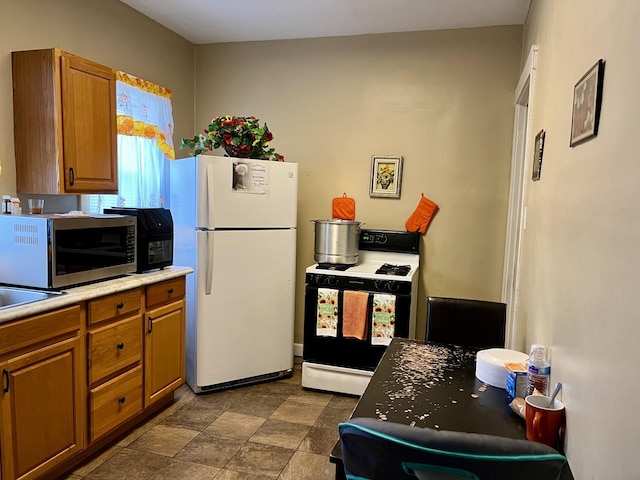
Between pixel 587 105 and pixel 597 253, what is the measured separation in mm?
419

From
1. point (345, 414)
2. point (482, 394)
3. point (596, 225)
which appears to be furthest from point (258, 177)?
point (596, 225)

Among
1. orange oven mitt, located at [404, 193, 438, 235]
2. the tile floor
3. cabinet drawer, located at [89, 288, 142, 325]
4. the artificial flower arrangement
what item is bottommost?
the tile floor

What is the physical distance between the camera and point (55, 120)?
7.87 ft

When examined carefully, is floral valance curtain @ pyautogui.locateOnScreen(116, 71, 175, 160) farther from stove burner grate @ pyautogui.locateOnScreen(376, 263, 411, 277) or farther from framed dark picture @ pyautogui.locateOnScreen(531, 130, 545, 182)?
framed dark picture @ pyautogui.locateOnScreen(531, 130, 545, 182)

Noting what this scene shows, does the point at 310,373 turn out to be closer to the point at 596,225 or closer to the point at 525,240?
the point at 525,240

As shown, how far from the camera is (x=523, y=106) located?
3.12 metres

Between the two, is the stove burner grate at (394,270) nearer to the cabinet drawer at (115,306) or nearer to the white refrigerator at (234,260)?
the white refrigerator at (234,260)

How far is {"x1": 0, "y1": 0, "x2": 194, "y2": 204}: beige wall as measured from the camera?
245 centimetres

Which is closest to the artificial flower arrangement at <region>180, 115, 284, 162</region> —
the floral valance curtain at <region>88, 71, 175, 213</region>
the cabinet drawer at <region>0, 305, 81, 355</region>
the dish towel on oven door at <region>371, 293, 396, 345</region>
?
the floral valance curtain at <region>88, 71, 175, 213</region>

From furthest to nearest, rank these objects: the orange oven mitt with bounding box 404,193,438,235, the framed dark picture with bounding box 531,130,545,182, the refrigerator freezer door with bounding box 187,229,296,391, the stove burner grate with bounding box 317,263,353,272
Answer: the orange oven mitt with bounding box 404,193,438,235 → the stove burner grate with bounding box 317,263,353,272 → the refrigerator freezer door with bounding box 187,229,296,391 → the framed dark picture with bounding box 531,130,545,182

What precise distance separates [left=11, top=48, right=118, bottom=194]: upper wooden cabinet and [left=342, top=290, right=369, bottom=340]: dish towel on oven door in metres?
Result: 1.70

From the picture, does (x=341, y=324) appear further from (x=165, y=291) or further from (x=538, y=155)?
(x=538, y=155)

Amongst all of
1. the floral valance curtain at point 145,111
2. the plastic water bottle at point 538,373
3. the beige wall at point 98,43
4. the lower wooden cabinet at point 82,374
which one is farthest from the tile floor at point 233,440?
the floral valance curtain at point 145,111

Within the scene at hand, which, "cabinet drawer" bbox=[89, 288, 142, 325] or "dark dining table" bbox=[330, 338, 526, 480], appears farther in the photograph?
"cabinet drawer" bbox=[89, 288, 142, 325]
